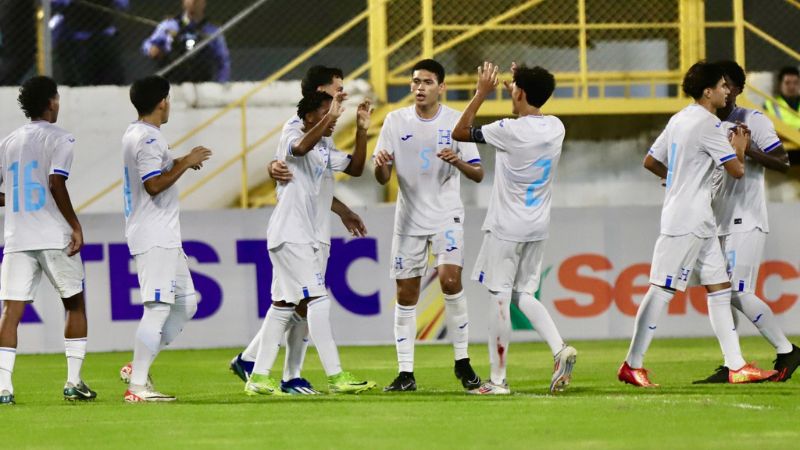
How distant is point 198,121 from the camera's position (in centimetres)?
1648

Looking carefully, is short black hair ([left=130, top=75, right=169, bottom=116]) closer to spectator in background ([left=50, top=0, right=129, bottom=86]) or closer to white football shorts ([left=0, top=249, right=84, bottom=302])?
white football shorts ([left=0, top=249, right=84, bottom=302])

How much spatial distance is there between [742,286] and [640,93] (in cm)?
726

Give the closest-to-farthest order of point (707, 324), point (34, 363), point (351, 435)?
point (351, 435), point (34, 363), point (707, 324)

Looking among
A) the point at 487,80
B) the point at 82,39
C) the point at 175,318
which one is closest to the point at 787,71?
the point at 82,39

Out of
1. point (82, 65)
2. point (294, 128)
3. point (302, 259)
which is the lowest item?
point (302, 259)

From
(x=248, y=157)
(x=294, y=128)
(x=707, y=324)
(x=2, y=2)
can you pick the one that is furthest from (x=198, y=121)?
(x=294, y=128)

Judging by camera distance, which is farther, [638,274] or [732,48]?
[732,48]

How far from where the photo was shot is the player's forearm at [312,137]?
8.95 metres

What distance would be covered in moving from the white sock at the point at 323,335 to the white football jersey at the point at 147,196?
35.0 inches

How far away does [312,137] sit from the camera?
29.5 ft

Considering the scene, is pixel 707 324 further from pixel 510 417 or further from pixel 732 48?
pixel 510 417

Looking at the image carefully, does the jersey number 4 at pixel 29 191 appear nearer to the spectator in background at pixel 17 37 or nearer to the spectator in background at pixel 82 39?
the spectator in background at pixel 17 37

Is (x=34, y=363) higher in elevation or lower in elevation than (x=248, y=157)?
lower

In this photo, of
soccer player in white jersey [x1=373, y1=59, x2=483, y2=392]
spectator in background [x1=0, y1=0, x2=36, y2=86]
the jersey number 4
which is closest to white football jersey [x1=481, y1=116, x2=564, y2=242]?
soccer player in white jersey [x1=373, y1=59, x2=483, y2=392]
